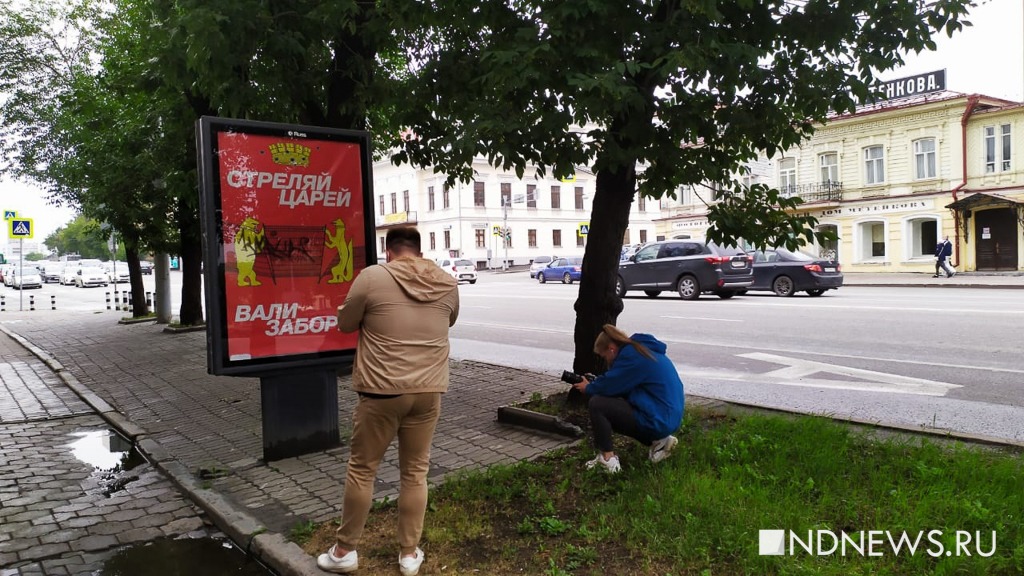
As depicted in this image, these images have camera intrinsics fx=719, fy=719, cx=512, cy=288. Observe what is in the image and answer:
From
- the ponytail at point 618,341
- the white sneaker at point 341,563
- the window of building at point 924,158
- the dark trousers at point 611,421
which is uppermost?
the window of building at point 924,158

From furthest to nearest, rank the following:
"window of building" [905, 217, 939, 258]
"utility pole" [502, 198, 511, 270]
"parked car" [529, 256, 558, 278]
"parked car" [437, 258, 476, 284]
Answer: "utility pole" [502, 198, 511, 270]
"parked car" [437, 258, 476, 284]
"parked car" [529, 256, 558, 278]
"window of building" [905, 217, 939, 258]

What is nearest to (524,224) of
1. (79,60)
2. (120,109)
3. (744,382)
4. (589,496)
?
(79,60)

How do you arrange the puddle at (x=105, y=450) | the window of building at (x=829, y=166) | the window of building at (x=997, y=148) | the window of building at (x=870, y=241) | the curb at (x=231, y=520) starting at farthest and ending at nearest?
the window of building at (x=829, y=166)
the window of building at (x=870, y=241)
the window of building at (x=997, y=148)
the puddle at (x=105, y=450)
the curb at (x=231, y=520)

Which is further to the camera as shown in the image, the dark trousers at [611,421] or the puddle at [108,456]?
the puddle at [108,456]

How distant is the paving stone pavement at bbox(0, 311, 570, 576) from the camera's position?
4664 mm

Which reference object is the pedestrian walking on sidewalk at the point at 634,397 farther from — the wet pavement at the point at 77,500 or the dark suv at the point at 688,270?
the dark suv at the point at 688,270

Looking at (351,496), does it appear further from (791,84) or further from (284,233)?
(791,84)

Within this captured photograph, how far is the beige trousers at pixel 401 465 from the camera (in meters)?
3.59

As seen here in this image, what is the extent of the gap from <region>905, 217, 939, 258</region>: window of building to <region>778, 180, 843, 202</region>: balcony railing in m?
3.64

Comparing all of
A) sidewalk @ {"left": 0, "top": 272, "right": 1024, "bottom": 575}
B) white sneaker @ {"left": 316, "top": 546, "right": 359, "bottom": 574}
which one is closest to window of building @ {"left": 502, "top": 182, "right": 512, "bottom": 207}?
sidewalk @ {"left": 0, "top": 272, "right": 1024, "bottom": 575}

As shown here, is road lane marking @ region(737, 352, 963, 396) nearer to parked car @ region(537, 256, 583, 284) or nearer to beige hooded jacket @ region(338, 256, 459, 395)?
beige hooded jacket @ region(338, 256, 459, 395)

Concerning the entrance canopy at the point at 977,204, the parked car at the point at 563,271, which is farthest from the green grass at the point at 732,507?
the parked car at the point at 563,271

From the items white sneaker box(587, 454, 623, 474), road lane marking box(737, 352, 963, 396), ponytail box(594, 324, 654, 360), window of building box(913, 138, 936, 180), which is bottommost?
road lane marking box(737, 352, 963, 396)

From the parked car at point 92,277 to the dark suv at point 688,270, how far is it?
44661 mm
